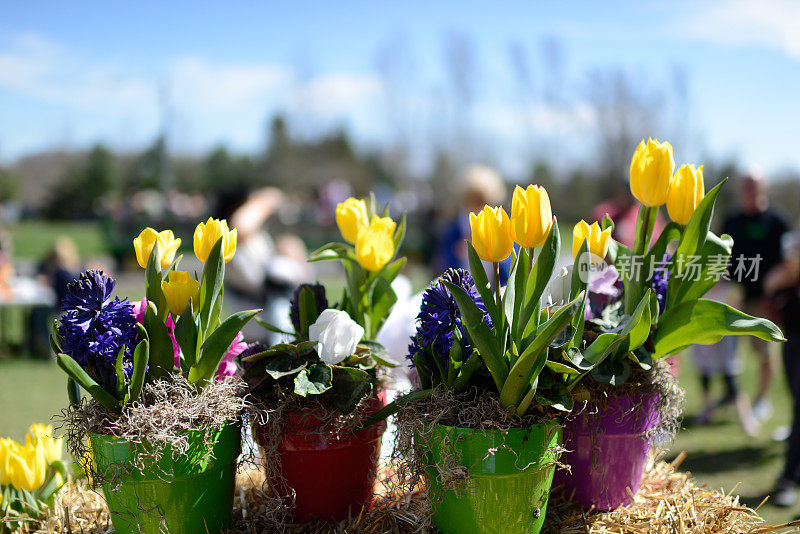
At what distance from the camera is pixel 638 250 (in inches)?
48.0

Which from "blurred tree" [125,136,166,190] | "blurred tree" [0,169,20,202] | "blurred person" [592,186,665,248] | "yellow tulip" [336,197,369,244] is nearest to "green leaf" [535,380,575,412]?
"yellow tulip" [336,197,369,244]

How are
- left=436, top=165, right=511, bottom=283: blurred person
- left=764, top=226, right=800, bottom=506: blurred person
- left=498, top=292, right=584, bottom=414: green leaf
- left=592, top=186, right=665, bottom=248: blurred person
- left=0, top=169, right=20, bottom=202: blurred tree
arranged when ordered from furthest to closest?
left=0, top=169, right=20, bottom=202: blurred tree, left=436, top=165, right=511, bottom=283: blurred person, left=592, top=186, right=665, bottom=248: blurred person, left=764, top=226, right=800, bottom=506: blurred person, left=498, top=292, right=584, bottom=414: green leaf

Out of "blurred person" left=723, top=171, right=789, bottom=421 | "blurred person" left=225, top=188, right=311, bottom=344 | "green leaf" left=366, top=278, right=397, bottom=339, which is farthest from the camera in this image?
"blurred person" left=723, top=171, right=789, bottom=421

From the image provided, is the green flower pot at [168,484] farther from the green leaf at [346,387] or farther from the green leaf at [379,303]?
the green leaf at [379,303]

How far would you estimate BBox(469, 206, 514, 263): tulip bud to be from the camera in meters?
1.04

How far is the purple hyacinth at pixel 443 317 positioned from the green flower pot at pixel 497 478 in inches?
5.8

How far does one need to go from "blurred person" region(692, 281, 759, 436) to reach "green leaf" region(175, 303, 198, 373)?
4.01 m

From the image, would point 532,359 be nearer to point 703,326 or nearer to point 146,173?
point 703,326

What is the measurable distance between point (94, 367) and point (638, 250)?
41.7 inches

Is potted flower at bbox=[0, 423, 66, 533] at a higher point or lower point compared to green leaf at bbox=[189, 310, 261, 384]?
lower

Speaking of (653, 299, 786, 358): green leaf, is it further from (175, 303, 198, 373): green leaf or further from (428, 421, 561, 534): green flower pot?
(175, 303, 198, 373): green leaf

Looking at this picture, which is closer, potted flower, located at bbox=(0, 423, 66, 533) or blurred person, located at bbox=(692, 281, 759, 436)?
potted flower, located at bbox=(0, 423, 66, 533)

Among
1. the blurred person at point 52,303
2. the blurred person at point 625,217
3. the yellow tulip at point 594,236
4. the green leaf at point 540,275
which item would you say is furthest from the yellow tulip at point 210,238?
the blurred person at point 52,303

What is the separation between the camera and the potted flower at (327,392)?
1.13 m
